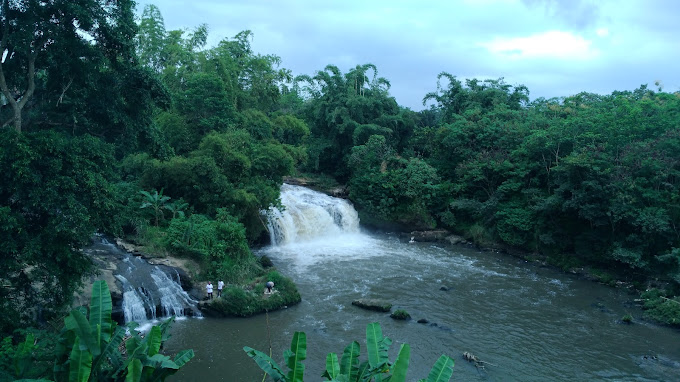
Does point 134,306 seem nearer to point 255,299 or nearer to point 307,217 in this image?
point 255,299

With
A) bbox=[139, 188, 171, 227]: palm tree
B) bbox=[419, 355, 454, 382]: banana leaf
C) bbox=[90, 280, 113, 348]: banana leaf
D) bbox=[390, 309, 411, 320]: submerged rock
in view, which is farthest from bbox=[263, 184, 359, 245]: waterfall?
bbox=[419, 355, 454, 382]: banana leaf

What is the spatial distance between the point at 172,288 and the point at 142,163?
24.6 feet

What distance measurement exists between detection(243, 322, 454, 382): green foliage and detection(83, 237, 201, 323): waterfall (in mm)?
8534

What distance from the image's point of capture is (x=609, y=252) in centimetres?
1970

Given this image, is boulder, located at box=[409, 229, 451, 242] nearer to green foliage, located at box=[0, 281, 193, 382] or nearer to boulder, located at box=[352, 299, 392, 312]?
boulder, located at box=[352, 299, 392, 312]

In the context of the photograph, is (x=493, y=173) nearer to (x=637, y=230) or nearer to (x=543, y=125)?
(x=543, y=125)

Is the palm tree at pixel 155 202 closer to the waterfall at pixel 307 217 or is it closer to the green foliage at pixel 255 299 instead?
the waterfall at pixel 307 217

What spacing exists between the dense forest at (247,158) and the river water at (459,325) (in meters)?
2.12

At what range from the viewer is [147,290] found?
14.2 meters

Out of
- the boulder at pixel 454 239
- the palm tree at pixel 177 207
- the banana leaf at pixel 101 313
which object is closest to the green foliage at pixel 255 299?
the palm tree at pixel 177 207

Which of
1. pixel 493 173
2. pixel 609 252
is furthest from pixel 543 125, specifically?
pixel 609 252

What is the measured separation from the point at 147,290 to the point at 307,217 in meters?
11.2

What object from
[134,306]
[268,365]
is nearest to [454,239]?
[134,306]

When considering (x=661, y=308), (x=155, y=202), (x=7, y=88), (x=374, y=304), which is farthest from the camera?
(x=155, y=202)
